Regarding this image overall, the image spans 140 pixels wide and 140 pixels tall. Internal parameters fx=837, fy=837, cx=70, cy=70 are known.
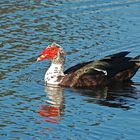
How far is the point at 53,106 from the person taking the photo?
17.2m

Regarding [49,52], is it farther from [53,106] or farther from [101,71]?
[53,106]

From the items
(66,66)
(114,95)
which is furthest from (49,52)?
(114,95)

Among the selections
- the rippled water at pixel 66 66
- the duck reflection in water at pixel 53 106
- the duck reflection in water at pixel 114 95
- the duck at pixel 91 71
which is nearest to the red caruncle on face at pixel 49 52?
the duck at pixel 91 71

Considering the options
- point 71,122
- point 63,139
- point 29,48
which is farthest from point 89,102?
point 29,48

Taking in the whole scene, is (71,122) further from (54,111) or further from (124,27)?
(124,27)

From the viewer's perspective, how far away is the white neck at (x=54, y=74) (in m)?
19.3

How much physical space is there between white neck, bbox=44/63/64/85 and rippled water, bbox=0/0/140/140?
0.26m

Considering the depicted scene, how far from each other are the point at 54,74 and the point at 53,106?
7.58 feet

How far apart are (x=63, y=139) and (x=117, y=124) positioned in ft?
4.48

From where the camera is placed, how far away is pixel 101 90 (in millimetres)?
18750

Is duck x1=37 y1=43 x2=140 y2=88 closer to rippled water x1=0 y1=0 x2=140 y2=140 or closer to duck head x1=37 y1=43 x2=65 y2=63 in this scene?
duck head x1=37 y1=43 x2=65 y2=63

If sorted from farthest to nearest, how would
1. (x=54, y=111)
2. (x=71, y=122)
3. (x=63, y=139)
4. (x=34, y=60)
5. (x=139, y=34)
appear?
(x=139, y=34) → (x=34, y=60) → (x=54, y=111) → (x=71, y=122) → (x=63, y=139)

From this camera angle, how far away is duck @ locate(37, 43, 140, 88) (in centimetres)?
1892

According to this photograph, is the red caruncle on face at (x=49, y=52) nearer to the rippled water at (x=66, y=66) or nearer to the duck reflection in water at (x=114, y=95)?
the rippled water at (x=66, y=66)
